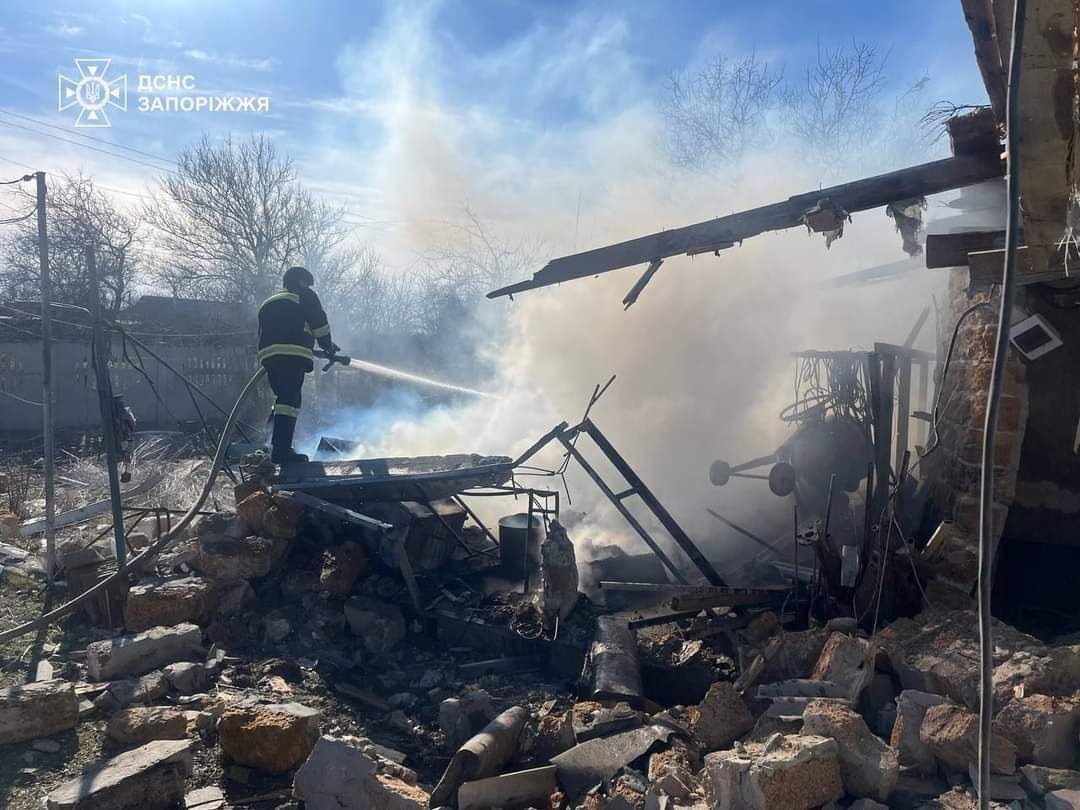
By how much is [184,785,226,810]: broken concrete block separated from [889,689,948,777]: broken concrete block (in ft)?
11.0

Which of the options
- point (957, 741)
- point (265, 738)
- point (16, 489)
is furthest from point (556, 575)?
point (16, 489)

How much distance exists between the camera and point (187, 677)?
16.4ft

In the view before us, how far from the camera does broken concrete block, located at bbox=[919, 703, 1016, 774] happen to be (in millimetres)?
3377

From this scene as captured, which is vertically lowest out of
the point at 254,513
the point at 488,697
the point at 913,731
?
the point at 488,697

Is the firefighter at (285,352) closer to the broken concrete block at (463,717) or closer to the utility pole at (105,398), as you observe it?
the utility pole at (105,398)

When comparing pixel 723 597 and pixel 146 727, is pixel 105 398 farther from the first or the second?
pixel 723 597

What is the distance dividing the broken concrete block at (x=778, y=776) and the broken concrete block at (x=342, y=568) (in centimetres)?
390

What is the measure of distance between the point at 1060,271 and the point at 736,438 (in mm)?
7811

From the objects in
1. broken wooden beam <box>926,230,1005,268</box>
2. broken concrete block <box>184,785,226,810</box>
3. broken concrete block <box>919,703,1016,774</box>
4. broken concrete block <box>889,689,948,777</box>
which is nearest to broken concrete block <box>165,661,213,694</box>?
broken concrete block <box>184,785,226,810</box>

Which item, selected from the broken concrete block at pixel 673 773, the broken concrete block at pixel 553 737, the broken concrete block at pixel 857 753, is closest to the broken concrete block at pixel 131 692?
the broken concrete block at pixel 553 737

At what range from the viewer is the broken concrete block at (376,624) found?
6078mm

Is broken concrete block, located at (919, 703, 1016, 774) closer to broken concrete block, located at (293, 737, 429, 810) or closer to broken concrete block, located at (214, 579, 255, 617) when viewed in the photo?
broken concrete block, located at (293, 737, 429, 810)

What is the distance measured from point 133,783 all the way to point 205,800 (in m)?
0.36

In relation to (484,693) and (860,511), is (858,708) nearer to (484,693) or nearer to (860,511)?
(484,693)
